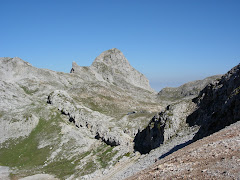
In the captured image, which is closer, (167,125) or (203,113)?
(203,113)

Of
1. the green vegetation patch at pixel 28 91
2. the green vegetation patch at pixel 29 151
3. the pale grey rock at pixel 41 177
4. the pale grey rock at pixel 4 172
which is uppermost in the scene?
the green vegetation patch at pixel 28 91

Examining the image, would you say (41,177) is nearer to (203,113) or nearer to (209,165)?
(203,113)

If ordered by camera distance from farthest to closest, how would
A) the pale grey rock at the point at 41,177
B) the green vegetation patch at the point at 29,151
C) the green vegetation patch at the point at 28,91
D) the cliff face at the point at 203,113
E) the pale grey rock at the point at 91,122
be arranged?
the green vegetation patch at the point at 28,91 → the pale grey rock at the point at 91,122 → the green vegetation patch at the point at 29,151 → the pale grey rock at the point at 41,177 → the cliff face at the point at 203,113

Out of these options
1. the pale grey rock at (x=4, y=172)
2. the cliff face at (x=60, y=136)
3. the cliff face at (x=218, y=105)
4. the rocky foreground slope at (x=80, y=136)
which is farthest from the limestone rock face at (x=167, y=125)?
the pale grey rock at (x=4, y=172)

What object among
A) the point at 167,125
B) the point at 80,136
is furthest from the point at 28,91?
the point at 167,125

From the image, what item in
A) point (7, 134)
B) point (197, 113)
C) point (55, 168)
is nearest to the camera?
point (197, 113)

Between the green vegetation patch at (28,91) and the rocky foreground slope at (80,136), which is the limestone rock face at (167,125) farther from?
the green vegetation patch at (28,91)

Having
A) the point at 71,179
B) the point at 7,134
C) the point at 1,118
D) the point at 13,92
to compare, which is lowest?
the point at 71,179

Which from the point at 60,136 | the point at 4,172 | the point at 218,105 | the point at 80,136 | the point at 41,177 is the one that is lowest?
the point at 41,177

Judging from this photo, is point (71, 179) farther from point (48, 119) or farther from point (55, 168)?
point (48, 119)

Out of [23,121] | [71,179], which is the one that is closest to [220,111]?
[71,179]

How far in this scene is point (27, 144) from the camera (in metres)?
85.9

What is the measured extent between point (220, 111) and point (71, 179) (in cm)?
4387

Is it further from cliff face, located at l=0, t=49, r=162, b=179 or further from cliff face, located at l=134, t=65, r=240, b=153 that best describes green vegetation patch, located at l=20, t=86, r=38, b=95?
cliff face, located at l=134, t=65, r=240, b=153
